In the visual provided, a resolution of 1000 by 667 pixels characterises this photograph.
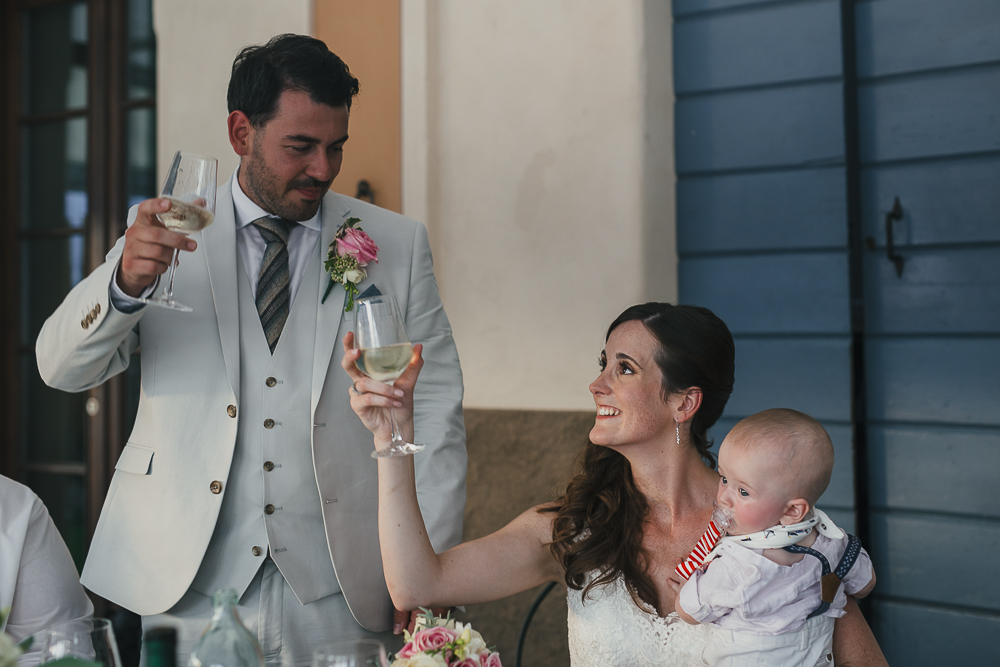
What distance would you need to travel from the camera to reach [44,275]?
4.13 metres

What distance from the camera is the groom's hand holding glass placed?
1353 mm

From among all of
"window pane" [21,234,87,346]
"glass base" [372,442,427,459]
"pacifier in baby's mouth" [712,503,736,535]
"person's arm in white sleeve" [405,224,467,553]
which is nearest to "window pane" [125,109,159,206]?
"window pane" [21,234,87,346]

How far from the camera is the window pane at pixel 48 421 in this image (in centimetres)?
403

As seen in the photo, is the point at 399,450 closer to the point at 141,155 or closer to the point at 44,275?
the point at 141,155

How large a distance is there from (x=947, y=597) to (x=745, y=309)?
1103 millimetres

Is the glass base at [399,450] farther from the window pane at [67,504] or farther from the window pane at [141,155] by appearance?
the window pane at [67,504]

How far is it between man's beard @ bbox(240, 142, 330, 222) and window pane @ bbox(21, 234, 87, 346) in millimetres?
2660

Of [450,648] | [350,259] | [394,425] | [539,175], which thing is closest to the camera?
[450,648]

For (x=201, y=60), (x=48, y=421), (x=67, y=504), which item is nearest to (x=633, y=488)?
(x=201, y=60)

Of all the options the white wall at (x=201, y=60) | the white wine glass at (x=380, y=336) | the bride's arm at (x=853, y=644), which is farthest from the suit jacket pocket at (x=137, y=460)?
the white wall at (x=201, y=60)

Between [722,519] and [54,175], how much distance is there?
3737mm

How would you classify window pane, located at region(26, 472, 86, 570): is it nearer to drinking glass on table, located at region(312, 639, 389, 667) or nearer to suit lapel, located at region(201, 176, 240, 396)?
suit lapel, located at region(201, 176, 240, 396)

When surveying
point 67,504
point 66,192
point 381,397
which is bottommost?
point 67,504

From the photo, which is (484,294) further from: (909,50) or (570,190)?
(909,50)
